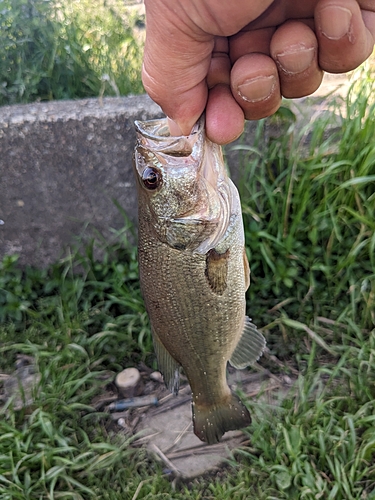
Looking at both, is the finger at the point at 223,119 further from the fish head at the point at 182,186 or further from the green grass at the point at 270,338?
the green grass at the point at 270,338

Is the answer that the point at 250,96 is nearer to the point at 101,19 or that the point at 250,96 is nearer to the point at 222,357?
the point at 222,357

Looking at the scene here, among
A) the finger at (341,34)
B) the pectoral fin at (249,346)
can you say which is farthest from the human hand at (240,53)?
the pectoral fin at (249,346)

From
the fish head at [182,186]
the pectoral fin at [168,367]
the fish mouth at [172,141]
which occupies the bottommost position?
the pectoral fin at [168,367]

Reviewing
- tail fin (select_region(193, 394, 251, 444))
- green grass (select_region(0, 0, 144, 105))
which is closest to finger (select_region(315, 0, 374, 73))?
tail fin (select_region(193, 394, 251, 444))

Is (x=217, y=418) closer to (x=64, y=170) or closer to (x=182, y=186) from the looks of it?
(x=182, y=186)

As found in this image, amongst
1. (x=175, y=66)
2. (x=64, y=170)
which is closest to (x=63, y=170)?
(x=64, y=170)
